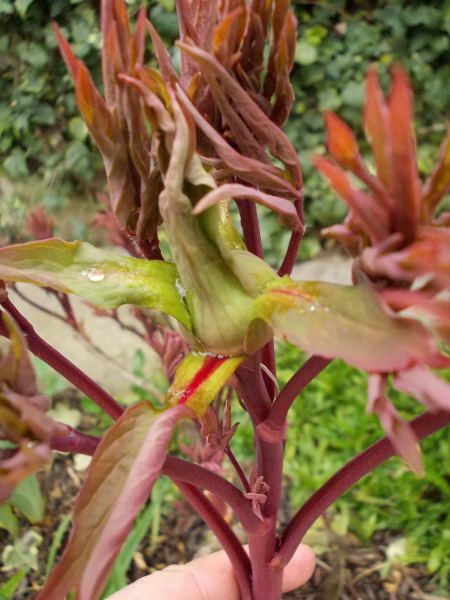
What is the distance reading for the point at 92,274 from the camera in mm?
295

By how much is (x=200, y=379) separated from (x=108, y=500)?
74 mm

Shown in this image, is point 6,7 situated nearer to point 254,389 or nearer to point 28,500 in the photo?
point 28,500

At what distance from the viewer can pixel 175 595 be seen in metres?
0.59

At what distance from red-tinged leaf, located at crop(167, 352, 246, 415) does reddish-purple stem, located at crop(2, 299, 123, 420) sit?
86mm

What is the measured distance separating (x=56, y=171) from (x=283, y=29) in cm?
166

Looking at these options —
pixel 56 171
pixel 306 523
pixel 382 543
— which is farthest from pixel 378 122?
pixel 56 171

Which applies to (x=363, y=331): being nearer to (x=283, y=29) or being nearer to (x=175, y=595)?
(x=283, y=29)

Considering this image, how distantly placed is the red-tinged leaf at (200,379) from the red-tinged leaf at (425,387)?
0.29ft

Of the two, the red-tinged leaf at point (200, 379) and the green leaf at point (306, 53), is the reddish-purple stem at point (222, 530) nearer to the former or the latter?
the red-tinged leaf at point (200, 379)

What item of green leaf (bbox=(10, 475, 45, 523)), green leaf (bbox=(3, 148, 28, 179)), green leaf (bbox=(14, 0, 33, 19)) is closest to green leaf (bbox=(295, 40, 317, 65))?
Result: green leaf (bbox=(14, 0, 33, 19))

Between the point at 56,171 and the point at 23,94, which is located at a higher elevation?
the point at 23,94

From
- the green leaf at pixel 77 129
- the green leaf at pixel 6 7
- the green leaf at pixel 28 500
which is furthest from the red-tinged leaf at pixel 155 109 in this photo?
the green leaf at pixel 6 7

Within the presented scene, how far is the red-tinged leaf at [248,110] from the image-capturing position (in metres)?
0.28

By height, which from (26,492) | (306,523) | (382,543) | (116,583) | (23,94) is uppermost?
(23,94)
